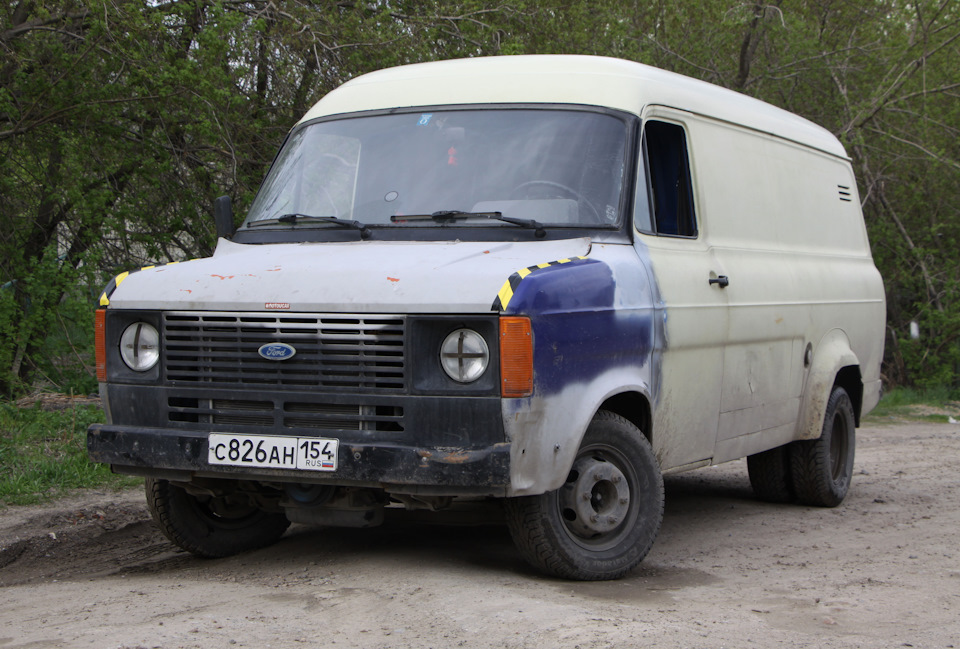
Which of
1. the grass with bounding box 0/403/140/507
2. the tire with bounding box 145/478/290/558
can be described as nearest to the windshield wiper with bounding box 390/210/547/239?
the tire with bounding box 145/478/290/558

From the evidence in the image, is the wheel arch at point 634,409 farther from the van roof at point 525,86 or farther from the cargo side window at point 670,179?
the van roof at point 525,86

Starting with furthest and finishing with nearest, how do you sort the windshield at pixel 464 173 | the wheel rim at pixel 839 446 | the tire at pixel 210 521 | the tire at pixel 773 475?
the wheel rim at pixel 839 446 → the tire at pixel 773 475 → the tire at pixel 210 521 → the windshield at pixel 464 173

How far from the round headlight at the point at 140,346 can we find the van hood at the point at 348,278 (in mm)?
119

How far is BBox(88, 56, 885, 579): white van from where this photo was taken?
438cm

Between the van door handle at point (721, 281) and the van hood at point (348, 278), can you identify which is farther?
the van door handle at point (721, 281)

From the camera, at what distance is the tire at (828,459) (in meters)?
7.41

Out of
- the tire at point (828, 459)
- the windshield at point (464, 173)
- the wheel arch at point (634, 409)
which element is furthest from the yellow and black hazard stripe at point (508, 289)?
the tire at point (828, 459)

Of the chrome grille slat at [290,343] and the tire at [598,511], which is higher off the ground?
the chrome grille slat at [290,343]

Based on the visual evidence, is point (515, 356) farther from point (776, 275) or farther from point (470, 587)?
point (776, 275)

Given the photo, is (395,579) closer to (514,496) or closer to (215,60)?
(514,496)

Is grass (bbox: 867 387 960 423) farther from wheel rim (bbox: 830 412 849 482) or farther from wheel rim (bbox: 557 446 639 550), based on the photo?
wheel rim (bbox: 557 446 639 550)

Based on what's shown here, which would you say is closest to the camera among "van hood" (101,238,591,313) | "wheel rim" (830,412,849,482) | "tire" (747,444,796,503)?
"van hood" (101,238,591,313)

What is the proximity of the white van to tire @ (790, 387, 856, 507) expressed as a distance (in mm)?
890

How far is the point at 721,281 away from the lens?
5.81m
